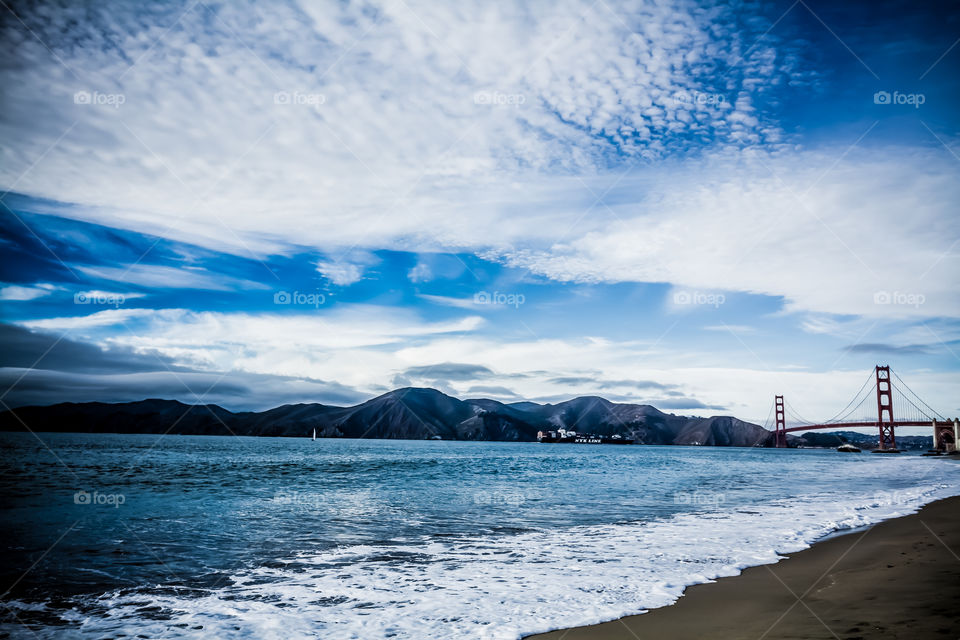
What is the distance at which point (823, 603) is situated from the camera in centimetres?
644

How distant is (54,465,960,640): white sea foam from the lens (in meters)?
6.17

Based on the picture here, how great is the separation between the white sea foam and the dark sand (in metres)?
0.39

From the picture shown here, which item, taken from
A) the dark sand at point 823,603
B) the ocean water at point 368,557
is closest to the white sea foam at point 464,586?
the ocean water at point 368,557

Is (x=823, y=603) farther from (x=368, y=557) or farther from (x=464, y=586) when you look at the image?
(x=368, y=557)

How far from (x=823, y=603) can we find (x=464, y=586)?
15.1 ft

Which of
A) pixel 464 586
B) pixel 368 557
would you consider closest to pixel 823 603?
pixel 464 586

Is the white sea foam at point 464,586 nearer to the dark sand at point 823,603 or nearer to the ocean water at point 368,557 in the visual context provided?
the ocean water at point 368,557

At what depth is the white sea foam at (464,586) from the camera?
6.17 metres

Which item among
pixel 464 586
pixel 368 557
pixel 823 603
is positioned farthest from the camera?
pixel 368 557

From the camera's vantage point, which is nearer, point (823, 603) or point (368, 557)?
point (823, 603)

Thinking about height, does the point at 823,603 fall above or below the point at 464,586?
above

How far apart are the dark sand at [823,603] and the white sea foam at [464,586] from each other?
0.39 meters

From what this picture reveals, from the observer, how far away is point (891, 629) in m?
5.27

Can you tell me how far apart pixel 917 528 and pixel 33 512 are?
74.3ft
